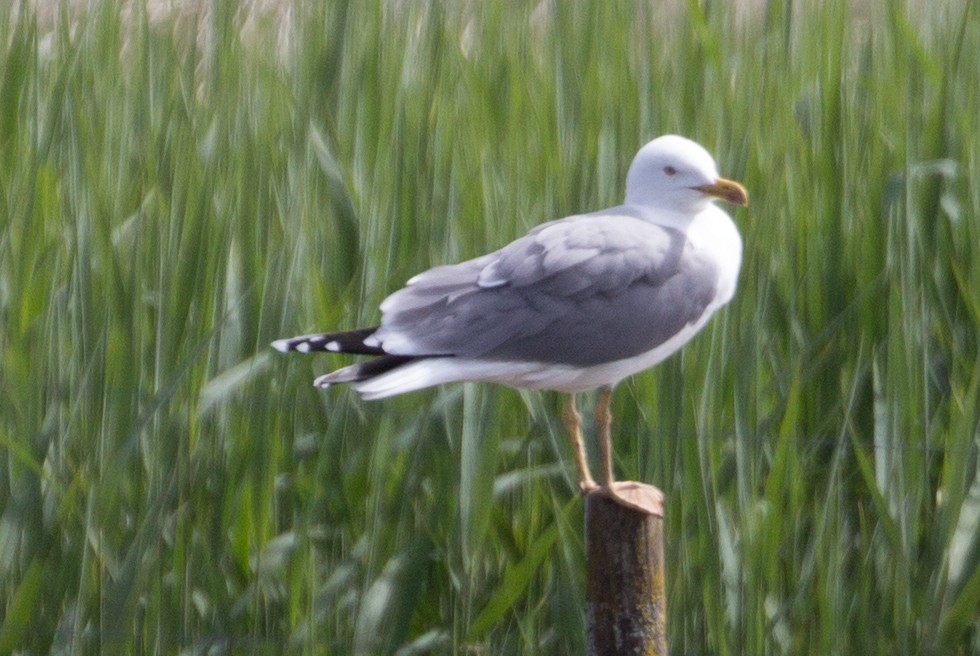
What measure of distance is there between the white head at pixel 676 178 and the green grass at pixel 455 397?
0.81 ft

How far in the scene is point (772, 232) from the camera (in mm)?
2439

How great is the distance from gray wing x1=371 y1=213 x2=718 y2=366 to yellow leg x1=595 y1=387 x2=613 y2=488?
0.13 m

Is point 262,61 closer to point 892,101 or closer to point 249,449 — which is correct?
point 249,449

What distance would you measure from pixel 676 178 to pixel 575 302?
0.24 metres

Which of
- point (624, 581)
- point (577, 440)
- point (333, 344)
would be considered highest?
point (333, 344)

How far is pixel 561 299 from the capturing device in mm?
1991

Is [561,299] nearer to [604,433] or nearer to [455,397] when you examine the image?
[604,433]

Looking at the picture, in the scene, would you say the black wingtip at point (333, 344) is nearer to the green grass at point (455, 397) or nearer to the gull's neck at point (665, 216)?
the green grass at point (455, 397)

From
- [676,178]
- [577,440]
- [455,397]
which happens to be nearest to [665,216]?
[676,178]

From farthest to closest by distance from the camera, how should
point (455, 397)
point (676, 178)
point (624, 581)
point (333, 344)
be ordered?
1. point (455, 397)
2. point (676, 178)
3. point (624, 581)
4. point (333, 344)

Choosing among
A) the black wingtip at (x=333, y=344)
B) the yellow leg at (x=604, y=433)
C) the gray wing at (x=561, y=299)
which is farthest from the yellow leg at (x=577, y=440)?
the black wingtip at (x=333, y=344)

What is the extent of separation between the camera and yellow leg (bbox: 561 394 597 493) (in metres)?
2.14

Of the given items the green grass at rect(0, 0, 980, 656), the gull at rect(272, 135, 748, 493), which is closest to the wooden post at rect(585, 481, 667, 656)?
the gull at rect(272, 135, 748, 493)

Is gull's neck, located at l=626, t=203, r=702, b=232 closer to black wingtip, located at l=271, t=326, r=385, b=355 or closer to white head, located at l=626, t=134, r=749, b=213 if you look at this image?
white head, located at l=626, t=134, r=749, b=213
